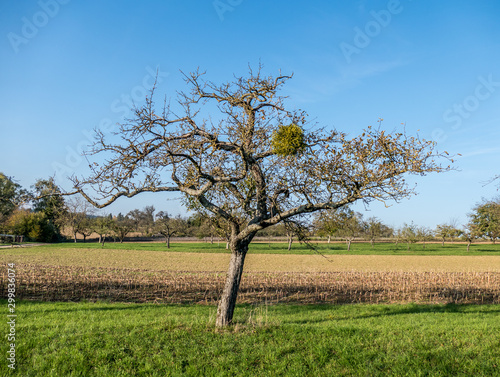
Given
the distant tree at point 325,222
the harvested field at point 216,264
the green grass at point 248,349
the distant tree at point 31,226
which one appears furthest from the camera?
the distant tree at point 31,226

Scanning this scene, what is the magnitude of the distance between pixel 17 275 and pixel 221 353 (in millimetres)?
20162

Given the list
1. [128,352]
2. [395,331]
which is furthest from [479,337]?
[128,352]

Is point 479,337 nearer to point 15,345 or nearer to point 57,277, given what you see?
point 15,345

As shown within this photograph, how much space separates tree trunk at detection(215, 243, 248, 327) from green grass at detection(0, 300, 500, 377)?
0.42 metres

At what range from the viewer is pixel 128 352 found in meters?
8.07

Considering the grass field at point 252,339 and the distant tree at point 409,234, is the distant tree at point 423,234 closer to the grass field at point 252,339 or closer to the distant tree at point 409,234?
the distant tree at point 409,234

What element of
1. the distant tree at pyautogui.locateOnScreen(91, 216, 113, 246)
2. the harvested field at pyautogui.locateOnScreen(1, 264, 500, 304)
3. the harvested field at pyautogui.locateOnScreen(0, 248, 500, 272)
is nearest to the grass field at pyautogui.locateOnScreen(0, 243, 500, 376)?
the harvested field at pyautogui.locateOnScreen(1, 264, 500, 304)

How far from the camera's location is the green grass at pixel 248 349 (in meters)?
7.36

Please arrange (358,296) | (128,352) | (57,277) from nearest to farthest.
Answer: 1. (128,352)
2. (358,296)
3. (57,277)

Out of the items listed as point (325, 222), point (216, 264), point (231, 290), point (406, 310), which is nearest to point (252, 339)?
point (231, 290)

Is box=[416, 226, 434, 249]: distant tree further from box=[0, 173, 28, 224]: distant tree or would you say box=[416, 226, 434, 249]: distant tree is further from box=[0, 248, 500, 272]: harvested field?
box=[0, 173, 28, 224]: distant tree

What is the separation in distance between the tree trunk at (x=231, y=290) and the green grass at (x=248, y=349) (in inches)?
16.6

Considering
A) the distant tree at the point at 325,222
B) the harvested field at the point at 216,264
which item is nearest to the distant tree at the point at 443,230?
the harvested field at the point at 216,264

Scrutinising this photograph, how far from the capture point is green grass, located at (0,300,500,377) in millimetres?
7363
